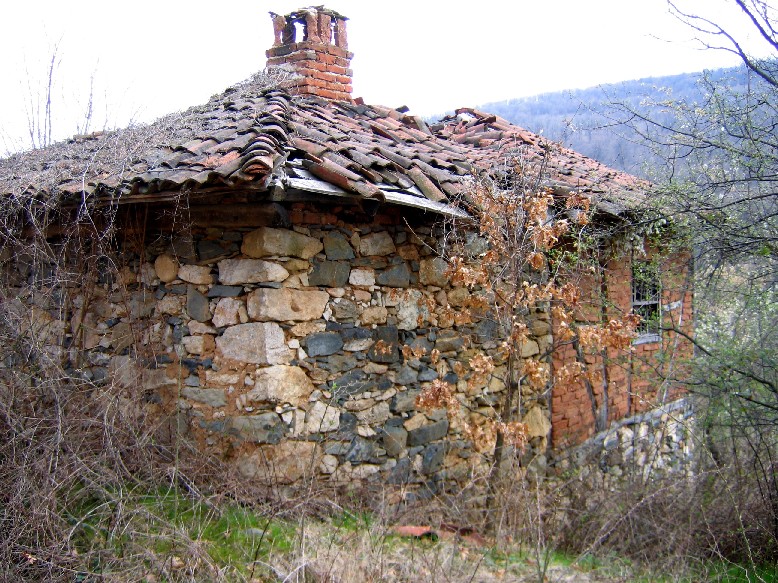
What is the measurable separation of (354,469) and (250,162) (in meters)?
2.26

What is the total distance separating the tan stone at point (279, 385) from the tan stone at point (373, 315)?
1.98 ft

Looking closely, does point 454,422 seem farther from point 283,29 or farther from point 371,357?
point 283,29

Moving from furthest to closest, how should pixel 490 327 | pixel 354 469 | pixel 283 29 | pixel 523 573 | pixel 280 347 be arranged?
pixel 283 29 < pixel 490 327 < pixel 354 469 < pixel 280 347 < pixel 523 573

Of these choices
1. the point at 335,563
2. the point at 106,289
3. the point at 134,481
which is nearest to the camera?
the point at 335,563

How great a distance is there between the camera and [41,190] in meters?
4.52

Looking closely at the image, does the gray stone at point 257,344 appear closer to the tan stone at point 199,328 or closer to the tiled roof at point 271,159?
the tan stone at point 199,328

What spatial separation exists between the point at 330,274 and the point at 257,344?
2.28ft

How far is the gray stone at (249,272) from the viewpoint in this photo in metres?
4.39

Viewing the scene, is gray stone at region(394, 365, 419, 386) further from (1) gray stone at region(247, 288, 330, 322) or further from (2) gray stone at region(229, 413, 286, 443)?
(2) gray stone at region(229, 413, 286, 443)

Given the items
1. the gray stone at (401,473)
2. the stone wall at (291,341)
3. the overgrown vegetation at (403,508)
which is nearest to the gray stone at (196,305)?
the stone wall at (291,341)

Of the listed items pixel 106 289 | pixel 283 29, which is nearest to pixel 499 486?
pixel 106 289

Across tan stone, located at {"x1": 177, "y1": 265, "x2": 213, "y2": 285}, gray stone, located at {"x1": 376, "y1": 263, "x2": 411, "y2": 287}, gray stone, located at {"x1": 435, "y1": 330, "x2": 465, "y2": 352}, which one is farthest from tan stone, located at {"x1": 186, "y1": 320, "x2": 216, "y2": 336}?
gray stone, located at {"x1": 435, "y1": 330, "x2": 465, "y2": 352}

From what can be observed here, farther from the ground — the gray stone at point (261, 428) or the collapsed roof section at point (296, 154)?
the collapsed roof section at point (296, 154)

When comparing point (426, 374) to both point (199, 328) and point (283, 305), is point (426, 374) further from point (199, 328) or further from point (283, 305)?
point (199, 328)
